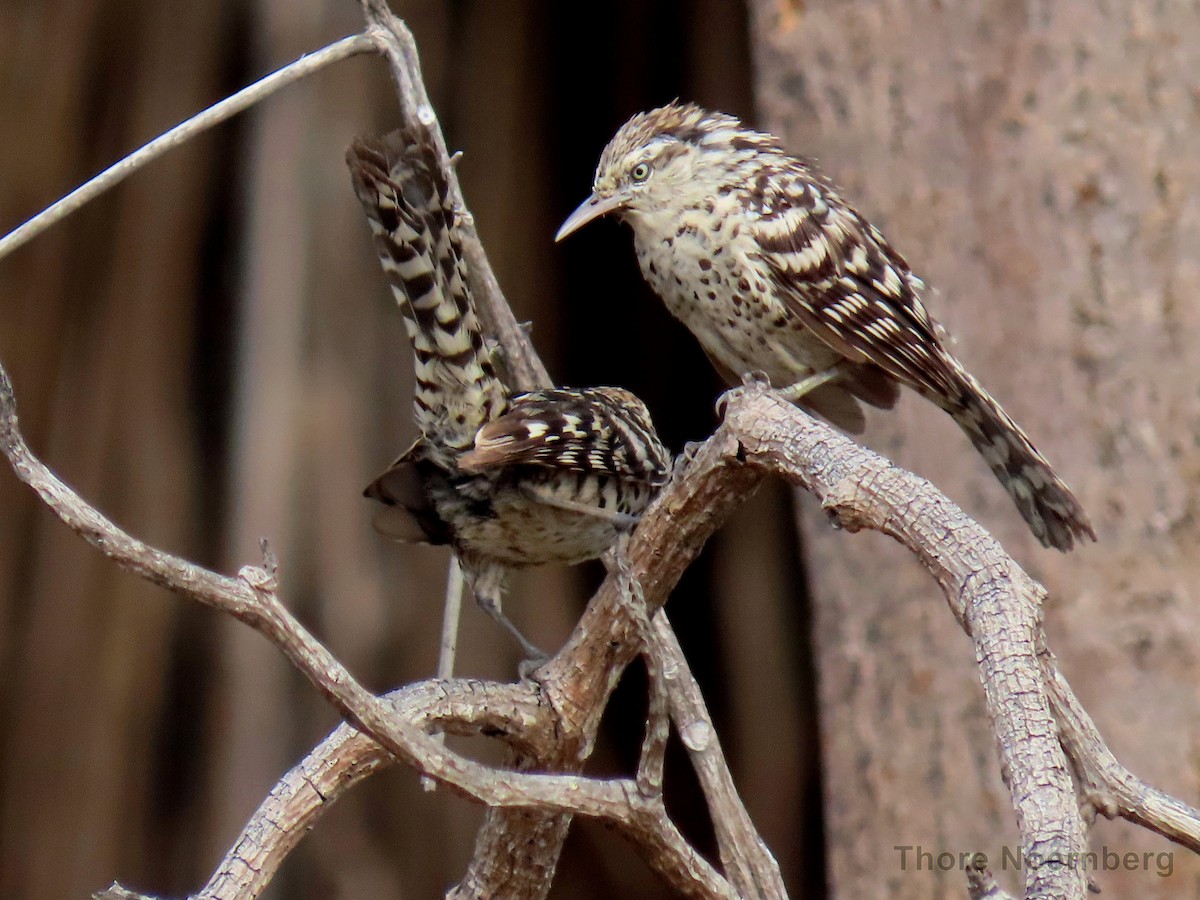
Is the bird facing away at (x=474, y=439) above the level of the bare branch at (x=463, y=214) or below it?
below

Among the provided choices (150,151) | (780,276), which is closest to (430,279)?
(150,151)

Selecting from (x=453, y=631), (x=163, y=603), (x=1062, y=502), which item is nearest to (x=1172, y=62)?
(x=1062, y=502)

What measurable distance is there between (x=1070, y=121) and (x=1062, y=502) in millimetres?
891

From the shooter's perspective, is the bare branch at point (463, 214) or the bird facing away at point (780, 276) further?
the bird facing away at point (780, 276)

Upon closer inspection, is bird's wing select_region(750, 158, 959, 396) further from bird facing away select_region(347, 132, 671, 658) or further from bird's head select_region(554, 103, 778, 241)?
bird facing away select_region(347, 132, 671, 658)

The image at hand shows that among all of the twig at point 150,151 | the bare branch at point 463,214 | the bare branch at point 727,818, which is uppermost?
the bare branch at point 463,214

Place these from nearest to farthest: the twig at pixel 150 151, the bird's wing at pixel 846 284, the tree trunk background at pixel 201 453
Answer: the twig at pixel 150 151 → the bird's wing at pixel 846 284 → the tree trunk background at pixel 201 453

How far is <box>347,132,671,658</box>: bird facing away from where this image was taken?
2.16 m

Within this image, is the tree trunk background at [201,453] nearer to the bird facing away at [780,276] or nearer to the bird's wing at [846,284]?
the bird facing away at [780,276]

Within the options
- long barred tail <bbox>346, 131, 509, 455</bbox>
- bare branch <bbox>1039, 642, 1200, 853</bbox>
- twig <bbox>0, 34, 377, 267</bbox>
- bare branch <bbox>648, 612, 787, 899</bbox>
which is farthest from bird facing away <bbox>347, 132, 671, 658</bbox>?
bare branch <bbox>1039, 642, 1200, 853</bbox>

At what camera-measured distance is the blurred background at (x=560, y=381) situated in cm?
301

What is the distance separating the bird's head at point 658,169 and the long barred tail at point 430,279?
0.58 meters

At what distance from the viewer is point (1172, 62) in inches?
121

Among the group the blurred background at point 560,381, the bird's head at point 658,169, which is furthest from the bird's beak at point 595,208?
the blurred background at point 560,381
